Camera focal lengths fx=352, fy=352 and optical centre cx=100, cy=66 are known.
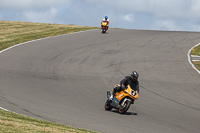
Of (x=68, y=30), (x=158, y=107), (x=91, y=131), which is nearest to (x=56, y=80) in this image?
(x=158, y=107)

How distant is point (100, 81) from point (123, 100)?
18.5ft

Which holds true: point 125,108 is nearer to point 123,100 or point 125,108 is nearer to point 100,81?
point 123,100

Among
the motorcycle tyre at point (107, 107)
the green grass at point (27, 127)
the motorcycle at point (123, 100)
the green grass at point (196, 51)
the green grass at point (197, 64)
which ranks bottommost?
the green grass at point (27, 127)

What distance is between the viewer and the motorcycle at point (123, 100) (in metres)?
12.1

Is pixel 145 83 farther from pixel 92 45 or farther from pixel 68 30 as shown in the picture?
pixel 68 30

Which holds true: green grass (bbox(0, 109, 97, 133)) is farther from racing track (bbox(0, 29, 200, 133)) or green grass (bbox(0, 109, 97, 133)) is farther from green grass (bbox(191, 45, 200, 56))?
green grass (bbox(191, 45, 200, 56))

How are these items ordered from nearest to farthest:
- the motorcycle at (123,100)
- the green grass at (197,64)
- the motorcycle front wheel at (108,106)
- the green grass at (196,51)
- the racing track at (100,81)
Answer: the racing track at (100,81) → the motorcycle at (123,100) → the motorcycle front wheel at (108,106) → the green grass at (197,64) → the green grass at (196,51)

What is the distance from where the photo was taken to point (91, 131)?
901cm

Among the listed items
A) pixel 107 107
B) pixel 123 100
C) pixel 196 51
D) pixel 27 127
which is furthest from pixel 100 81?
pixel 196 51

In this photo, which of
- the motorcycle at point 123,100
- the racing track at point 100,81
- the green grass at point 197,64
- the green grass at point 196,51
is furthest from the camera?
the green grass at point 196,51

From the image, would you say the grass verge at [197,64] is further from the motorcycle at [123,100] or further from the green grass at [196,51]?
the motorcycle at [123,100]

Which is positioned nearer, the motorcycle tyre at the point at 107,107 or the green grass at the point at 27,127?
the green grass at the point at 27,127

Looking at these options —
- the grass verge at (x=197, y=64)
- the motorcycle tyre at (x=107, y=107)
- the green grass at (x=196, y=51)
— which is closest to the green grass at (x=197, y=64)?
the grass verge at (x=197, y=64)

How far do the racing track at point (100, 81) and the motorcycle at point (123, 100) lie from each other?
0.32 m
